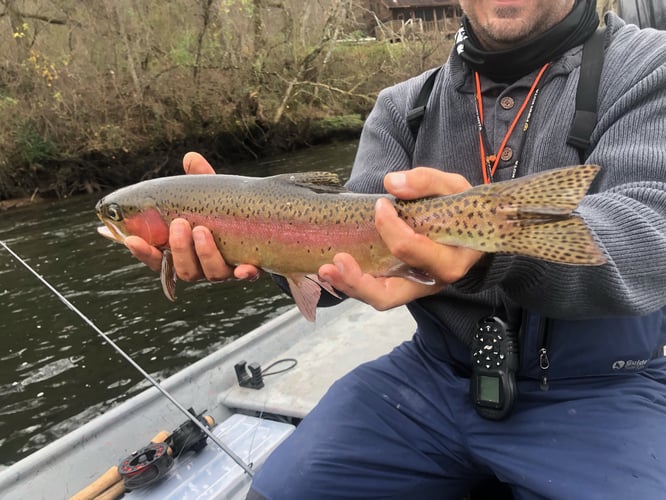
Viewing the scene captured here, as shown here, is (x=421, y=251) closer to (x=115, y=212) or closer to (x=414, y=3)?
(x=115, y=212)

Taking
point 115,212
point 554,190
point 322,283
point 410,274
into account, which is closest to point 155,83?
point 115,212

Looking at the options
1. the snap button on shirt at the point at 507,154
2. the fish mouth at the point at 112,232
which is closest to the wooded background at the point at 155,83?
the fish mouth at the point at 112,232

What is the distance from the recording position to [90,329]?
323 inches

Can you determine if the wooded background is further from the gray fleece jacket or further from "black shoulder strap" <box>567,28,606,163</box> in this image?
"black shoulder strap" <box>567,28,606,163</box>

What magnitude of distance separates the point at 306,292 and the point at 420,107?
3.53 ft

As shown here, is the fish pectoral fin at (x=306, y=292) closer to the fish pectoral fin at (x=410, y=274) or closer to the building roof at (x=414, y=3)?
the fish pectoral fin at (x=410, y=274)

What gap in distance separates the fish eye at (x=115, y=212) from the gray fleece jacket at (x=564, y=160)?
3.63ft

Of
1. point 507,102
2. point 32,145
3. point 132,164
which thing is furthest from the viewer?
point 132,164

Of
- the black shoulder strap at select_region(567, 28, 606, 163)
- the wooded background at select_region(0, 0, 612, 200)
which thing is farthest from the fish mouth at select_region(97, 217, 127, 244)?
the wooded background at select_region(0, 0, 612, 200)

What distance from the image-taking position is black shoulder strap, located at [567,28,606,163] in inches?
87.7

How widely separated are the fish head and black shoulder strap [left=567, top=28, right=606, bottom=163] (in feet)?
5.85

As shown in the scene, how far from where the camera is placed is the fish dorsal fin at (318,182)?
224 centimetres

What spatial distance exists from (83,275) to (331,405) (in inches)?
369

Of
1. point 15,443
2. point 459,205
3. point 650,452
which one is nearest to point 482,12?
point 459,205
